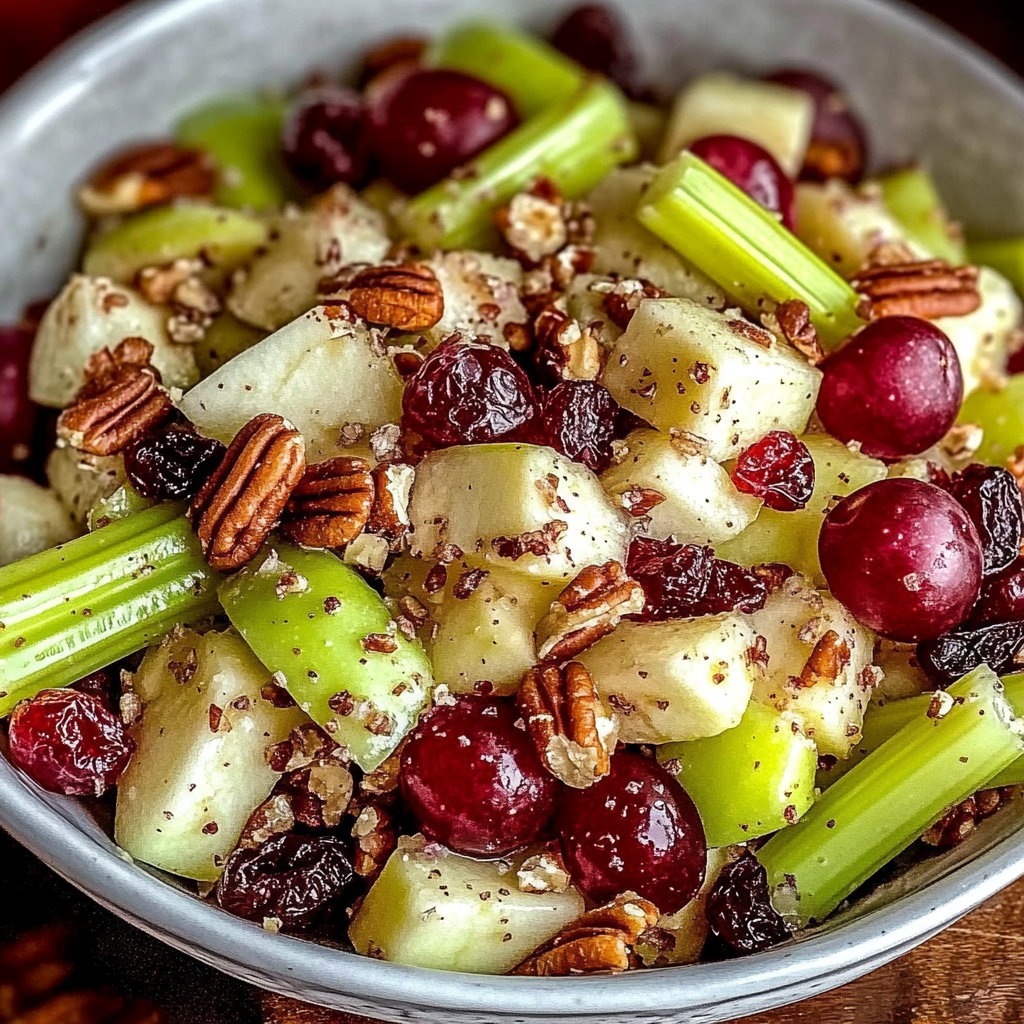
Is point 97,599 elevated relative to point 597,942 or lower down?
elevated

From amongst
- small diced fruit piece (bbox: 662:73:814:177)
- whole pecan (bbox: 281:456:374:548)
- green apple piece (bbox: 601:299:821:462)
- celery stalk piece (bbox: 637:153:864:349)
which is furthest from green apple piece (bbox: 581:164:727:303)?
whole pecan (bbox: 281:456:374:548)

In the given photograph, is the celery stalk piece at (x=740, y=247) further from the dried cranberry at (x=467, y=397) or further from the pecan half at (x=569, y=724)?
the pecan half at (x=569, y=724)

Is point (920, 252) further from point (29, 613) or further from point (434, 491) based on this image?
point (29, 613)

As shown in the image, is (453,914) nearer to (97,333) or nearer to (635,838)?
(635,838)

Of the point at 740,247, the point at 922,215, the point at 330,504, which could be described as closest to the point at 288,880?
the point at 330,504

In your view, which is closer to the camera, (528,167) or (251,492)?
(251,492)

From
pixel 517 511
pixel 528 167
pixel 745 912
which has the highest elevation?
pixel 528 167

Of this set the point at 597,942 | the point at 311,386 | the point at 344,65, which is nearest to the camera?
the point at 597,942

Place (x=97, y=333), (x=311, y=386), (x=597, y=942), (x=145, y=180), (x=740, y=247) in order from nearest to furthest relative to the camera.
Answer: (x=597, y=942) < (x=311, y=386) < (x=740, y=247) < (x=97, y=333) < (x=145, y=180)
